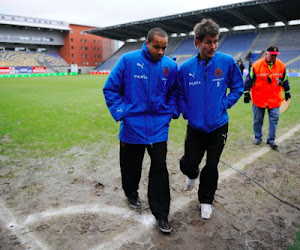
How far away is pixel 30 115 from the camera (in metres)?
8.20

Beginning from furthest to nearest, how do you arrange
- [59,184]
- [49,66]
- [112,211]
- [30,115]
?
1. [49,66]
2. [30,115]
3. [59,184]
4. [112,211]

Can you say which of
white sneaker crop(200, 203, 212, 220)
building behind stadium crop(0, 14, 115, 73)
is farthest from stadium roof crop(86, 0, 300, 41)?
white sneaker crop(200, 203, 212, 220)

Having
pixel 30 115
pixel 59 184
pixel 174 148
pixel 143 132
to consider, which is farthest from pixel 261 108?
pixel 30 115

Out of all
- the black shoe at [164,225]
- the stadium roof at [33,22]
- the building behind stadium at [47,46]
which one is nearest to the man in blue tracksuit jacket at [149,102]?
the black shoe at [164,225]

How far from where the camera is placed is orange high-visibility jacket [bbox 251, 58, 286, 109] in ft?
16.0

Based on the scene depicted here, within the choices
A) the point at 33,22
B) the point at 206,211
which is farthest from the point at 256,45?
the point at 33,22

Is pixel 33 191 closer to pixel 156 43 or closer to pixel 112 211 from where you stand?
pixel 112 211

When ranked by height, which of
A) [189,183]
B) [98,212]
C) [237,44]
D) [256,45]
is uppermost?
[237,44]

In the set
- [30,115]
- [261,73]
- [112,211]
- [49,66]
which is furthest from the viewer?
[49,66]

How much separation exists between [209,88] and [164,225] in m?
1.46

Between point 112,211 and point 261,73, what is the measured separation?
12.9 ft

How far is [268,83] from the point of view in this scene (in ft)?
16.2

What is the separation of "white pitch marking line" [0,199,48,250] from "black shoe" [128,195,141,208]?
104 cm

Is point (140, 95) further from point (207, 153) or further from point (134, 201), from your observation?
point (134, 201)
